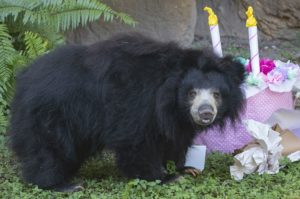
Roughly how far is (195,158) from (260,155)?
21.8 inches

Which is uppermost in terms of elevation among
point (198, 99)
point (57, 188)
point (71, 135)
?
point (198, 99)

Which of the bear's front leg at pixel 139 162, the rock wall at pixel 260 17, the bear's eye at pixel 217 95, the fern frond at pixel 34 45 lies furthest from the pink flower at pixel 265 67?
the rock wall at pixel 260 17

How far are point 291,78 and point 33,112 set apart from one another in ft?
6.96

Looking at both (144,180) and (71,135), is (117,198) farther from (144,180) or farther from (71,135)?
(71,135)

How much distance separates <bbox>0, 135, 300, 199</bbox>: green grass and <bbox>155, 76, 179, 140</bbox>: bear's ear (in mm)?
407

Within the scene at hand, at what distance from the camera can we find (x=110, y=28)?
779 centimetres

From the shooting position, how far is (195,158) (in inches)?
201

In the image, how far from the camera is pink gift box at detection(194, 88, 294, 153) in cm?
536

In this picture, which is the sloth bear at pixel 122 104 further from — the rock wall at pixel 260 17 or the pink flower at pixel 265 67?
the rock wall at pixel 260 17

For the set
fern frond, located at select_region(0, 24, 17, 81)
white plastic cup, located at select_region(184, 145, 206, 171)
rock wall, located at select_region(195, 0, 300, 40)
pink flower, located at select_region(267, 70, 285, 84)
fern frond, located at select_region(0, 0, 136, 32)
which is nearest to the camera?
white plastic cup, located at select_region(184, 145, 206, 171)

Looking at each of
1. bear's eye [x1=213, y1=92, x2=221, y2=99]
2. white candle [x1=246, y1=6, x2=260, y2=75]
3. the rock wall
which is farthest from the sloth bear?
the rock wall

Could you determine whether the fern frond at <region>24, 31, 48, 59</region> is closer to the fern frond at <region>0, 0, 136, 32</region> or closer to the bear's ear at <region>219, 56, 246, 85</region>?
the fern frond at <region>0, 0, 136, 32</region>

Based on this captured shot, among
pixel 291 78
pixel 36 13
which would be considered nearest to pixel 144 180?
pixel 291 78

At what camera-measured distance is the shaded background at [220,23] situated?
25.7ft
